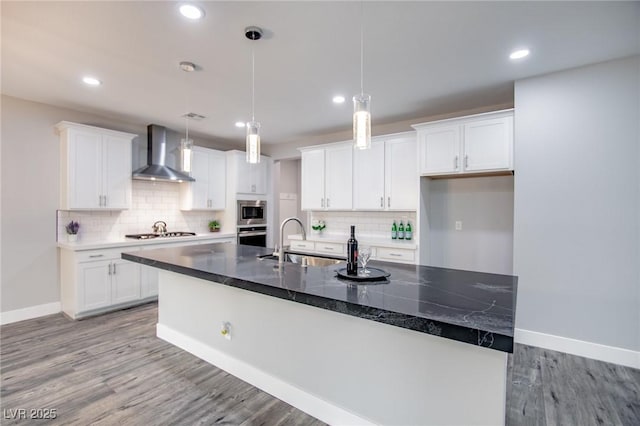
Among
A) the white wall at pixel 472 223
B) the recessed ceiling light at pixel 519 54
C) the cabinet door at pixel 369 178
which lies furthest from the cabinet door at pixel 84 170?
the recessed ceiling light at pixel 519 54

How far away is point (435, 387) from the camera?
1.51 metres

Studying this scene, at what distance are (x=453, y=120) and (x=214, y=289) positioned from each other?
3.13 metres

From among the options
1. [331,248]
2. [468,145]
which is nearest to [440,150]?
[468,145]

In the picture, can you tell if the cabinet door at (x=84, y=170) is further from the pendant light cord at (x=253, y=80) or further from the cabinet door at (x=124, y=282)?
the pendant light cord at (x=253, y=80)

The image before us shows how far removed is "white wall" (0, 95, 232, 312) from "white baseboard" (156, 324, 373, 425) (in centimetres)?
219

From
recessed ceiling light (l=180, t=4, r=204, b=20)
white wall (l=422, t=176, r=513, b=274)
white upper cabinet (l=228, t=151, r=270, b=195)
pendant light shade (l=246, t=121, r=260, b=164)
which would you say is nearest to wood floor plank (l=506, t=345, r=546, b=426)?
white wall (l=422, t=176, r=513, b=274)

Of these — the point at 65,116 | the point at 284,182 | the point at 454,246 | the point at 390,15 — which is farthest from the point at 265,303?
the point at 284,182

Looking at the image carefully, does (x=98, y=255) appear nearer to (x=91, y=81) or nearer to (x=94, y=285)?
(x=94, y=285)

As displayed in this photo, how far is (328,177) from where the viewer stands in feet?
15.9

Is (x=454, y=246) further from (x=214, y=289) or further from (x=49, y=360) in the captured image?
(x=49, y=360)

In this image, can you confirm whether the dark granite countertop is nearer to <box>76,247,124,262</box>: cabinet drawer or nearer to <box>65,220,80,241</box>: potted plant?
<box>76,247,124,262</box>: cabinet drawer

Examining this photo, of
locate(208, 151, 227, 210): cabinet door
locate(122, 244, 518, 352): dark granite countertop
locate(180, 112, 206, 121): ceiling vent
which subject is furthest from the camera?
locate(208, 151, 227, 210): cabinet door

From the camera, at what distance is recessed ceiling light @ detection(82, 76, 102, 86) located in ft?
9.93

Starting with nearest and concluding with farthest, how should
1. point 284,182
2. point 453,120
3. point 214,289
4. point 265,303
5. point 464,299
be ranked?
point 464,299, point 265,303, point 214,289, point 453,120, point 284,182
